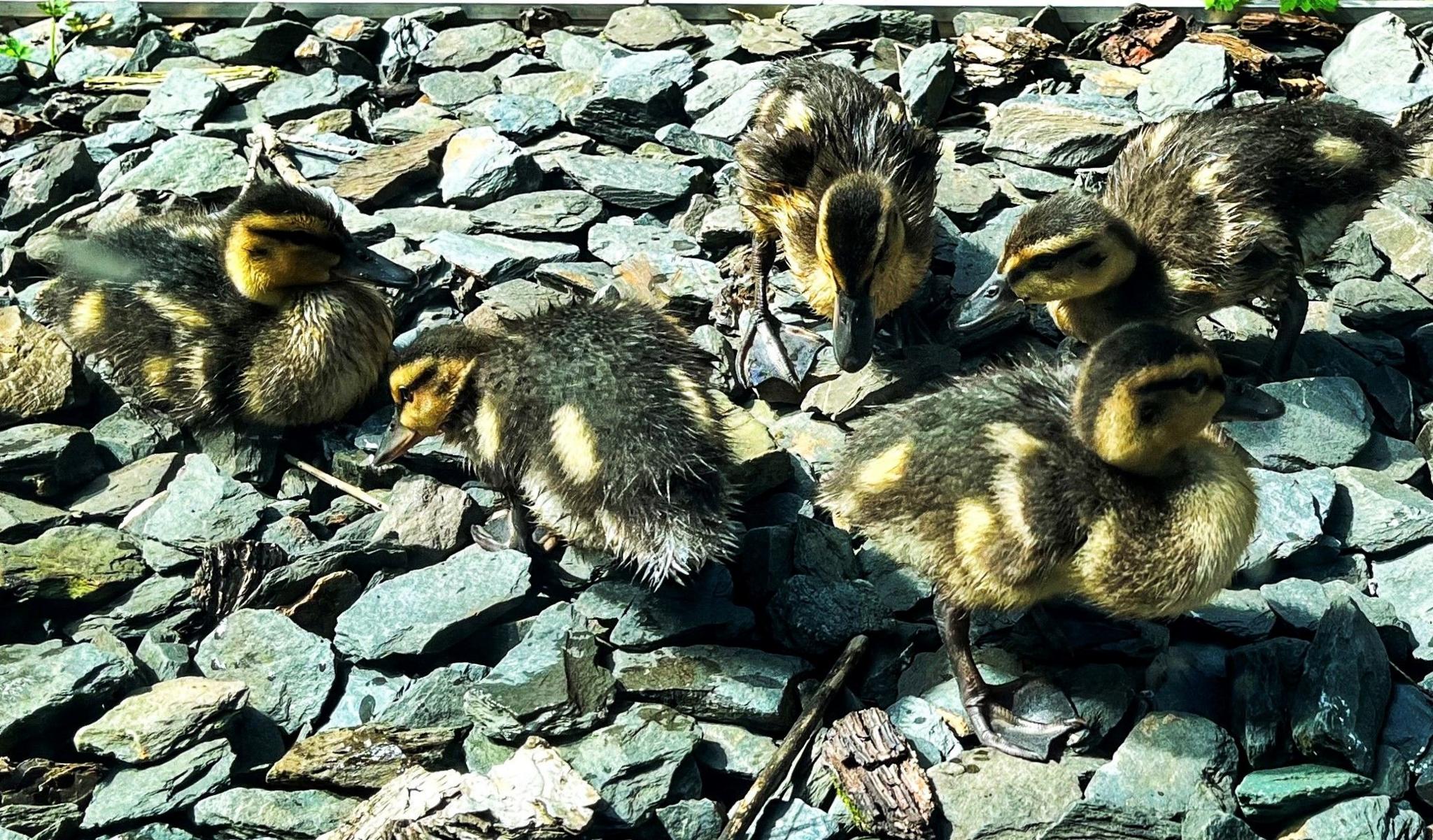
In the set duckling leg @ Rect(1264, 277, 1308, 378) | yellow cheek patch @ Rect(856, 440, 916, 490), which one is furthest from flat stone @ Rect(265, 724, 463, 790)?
duckling leg @ Rect(1264, 277, 1308, 378)

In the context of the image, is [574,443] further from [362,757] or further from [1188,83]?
[1188,83]

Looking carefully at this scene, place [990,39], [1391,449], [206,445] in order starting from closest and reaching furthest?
[1391,449] < [206,445] < [990,39]

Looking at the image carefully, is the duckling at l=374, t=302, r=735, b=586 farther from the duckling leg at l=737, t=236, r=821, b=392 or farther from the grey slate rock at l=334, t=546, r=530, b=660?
the duckling leg at l=737, t=236, r=821, b=392

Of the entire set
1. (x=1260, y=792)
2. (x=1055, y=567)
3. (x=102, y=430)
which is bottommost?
(x=102, y=430)

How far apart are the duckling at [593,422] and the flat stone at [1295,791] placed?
118 cm

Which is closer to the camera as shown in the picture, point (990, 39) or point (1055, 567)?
point (1055, 567)

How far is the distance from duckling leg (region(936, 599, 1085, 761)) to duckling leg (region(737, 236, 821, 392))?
1.19m

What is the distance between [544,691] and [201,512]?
122 cm

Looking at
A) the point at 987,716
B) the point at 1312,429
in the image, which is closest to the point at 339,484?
the point at 987,716

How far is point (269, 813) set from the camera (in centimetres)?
294

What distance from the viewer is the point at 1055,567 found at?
2.87 m

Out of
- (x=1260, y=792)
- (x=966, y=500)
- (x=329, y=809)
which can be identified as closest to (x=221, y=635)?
(x=329, y=809)

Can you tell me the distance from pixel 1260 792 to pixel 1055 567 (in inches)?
23.0

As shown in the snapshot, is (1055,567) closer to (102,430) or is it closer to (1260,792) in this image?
(1260,792)
